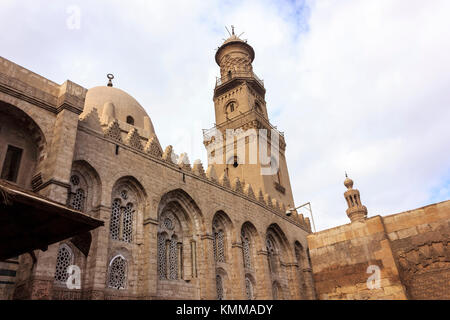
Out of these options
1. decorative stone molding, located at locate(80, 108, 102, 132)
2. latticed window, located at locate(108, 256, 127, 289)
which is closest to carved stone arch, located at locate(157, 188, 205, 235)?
latticed window, located at locate(108, 256, 127, 289)

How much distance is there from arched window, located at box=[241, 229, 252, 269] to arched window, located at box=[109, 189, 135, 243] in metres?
6.72

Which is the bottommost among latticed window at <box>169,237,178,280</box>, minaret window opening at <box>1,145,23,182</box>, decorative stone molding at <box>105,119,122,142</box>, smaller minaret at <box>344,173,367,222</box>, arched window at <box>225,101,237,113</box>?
latticed window at <box>169,237,178,280</box>

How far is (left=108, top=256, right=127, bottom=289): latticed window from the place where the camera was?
35.9ft

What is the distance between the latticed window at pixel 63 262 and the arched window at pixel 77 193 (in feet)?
4.43

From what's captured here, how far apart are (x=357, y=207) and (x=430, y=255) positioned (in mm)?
21711

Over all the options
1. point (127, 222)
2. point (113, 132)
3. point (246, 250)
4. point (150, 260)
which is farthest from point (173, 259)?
point (113, 132)

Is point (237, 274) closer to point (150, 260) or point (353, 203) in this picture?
point (150, 260)

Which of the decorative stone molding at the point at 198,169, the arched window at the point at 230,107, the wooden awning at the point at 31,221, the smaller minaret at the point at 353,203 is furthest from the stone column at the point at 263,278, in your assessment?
the smaller minaret at the point at 353,203

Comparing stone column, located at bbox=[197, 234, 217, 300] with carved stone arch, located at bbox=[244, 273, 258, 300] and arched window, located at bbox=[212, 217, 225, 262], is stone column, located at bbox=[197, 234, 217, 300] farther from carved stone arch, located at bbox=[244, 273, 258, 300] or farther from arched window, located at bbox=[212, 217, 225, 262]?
carved stone arch, located at bbox=[244, 273, 258, 300]

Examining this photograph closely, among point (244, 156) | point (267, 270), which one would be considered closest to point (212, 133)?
point (244, 156)

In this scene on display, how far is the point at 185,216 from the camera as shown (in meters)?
14.8

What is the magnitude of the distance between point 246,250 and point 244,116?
11.3 metres

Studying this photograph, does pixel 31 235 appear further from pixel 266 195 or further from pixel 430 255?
pixel 266 195

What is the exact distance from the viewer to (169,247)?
13688 mm
